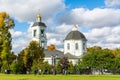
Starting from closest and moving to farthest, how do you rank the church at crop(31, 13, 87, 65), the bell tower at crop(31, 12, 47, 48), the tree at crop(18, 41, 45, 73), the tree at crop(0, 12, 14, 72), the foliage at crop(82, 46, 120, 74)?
the tree at crop(0, 12, 14, 72)
the tree at crop(18, 41, 45, 73)
the foliage at crop(82, 46, 120, 74)
the church at crop(31, 13, 87, 65)
the bell tower at crop(31, 12, 47, 48)

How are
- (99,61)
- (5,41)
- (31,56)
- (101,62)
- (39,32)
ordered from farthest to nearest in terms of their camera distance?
(39,32)
(99,61)
(101,62)
(31,56)
(5,41)

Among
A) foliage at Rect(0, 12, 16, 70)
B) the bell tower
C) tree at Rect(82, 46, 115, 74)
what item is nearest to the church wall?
the bell tower

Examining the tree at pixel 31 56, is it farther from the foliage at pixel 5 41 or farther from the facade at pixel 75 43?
the facade at pixel 75 43

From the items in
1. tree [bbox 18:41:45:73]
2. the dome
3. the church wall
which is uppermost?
the dome

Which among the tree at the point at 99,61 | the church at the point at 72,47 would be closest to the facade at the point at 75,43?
the church at the point at 72,47

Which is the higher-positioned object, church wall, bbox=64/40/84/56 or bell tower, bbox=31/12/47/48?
bell tower, bbox=31/12/47/48

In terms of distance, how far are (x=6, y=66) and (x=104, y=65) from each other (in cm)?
3724

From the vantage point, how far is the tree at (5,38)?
65062mm

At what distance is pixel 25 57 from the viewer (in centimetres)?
7531

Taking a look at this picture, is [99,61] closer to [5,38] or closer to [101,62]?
[101,62]

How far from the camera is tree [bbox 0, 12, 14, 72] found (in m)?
65.1

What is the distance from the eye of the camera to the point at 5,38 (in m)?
67.0

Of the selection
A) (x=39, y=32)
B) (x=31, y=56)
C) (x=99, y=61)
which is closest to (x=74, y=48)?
(x=39, y=32)

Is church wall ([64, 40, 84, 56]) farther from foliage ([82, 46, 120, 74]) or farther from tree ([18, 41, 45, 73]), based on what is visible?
tree ([18, 41, 45, 73])
